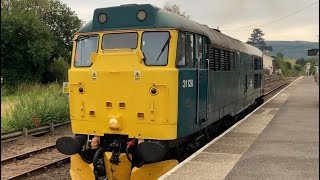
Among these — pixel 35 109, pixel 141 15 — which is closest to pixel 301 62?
pixel 35 109

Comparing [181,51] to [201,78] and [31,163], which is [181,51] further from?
[31,163]

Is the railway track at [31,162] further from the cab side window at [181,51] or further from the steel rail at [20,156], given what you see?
the cab side window at [181,51]

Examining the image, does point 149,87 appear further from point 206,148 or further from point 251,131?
point 251,131

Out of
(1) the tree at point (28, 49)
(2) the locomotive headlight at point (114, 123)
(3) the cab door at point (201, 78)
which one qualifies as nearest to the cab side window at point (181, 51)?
(3) the cab door at point (201, 78)

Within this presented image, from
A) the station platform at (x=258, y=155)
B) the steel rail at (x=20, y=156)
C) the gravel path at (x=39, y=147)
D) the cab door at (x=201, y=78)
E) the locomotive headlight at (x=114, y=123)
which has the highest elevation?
the cab door at (x=201, y=78)

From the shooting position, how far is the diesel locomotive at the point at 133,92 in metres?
7.36

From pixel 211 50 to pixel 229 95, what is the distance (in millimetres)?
2469

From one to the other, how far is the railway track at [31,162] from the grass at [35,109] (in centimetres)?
286

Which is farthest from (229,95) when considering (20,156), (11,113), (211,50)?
(11,113)

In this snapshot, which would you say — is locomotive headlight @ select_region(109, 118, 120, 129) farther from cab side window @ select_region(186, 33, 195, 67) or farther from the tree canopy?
the tree canopy

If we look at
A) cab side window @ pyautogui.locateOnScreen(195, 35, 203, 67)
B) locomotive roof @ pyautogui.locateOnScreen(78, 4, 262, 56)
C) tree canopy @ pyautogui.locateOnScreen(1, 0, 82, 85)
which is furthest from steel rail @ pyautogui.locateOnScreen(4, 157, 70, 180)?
cab side window @ pyautogui.locateOnScreen(195, 35, 203, 67)

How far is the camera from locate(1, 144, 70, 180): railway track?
A: 951 centimetres

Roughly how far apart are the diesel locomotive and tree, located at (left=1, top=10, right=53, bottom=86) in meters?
2.89

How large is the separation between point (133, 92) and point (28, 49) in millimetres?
5533
